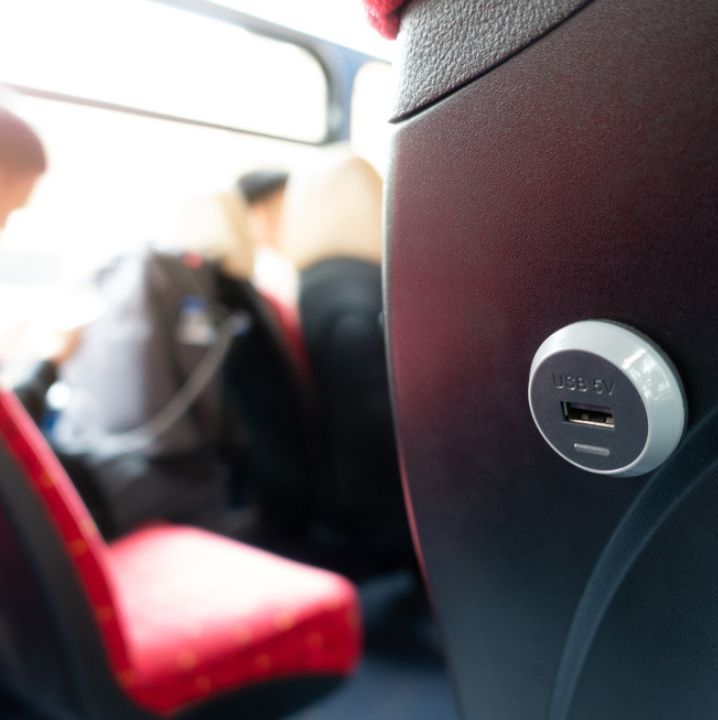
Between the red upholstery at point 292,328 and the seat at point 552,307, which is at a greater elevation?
the seat at point 552,307

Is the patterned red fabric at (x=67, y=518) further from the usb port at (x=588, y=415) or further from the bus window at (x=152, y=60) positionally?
the bus window at (x=152, y=60)

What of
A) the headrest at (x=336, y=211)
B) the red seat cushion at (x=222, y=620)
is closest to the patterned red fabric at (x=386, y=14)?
the red seat cushion at (x=222, y=620)

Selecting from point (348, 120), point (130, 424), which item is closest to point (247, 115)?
point (348, 120)

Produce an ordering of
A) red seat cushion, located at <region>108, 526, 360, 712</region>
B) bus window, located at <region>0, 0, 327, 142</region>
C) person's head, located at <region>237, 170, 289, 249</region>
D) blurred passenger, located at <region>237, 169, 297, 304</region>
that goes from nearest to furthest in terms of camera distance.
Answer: red seat cushion, located at <region>108, 526, 360, 712</region> → bus window, located at <region>0, 0, 327, 142</region> → blurred passenger, located at <region>237, 169, 297, 304</region> → person's head, located at <region>237, 170, 289, 249</region>

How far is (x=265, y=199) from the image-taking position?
2.11 meters

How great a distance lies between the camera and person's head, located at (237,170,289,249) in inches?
81.0

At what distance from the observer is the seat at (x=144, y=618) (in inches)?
28.9

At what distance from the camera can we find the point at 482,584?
358 mm

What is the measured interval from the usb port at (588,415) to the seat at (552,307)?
22 millimetres

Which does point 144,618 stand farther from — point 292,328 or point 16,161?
point 292,328

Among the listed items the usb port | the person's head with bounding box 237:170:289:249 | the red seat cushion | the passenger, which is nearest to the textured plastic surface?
the usb port

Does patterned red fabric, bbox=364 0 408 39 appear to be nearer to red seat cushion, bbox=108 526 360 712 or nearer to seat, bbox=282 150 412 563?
red seat cushion, bbox=108 526 360 712

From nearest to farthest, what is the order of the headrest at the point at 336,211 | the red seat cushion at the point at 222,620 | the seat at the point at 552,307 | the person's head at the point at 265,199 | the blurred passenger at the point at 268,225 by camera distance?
the seat at the point at 552,307, the red seat cushion at the point at 222,620, the headrest at the point at 336,211, the blurred passenger at the point at 268,225, the person's head at the point at 265,199

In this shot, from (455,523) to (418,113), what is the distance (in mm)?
185
